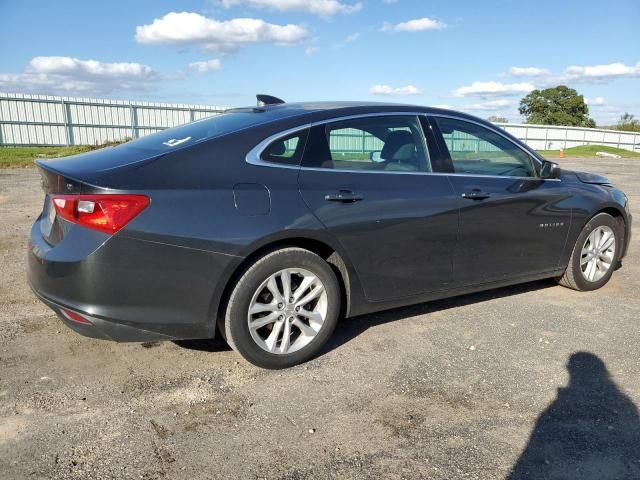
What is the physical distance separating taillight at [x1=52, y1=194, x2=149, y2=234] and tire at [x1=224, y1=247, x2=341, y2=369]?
0.73 metres

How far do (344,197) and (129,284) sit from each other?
1.40m

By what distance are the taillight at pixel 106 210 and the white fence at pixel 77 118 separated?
24016mm

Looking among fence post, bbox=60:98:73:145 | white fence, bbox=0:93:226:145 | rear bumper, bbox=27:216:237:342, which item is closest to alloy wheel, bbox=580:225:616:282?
rear bumper, bbox=27:216:237:342

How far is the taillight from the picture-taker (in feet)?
9.26

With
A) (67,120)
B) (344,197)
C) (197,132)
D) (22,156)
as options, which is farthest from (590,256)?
(67,120)

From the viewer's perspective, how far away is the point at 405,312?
4445 millimetres

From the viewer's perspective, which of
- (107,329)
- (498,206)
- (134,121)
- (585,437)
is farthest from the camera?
(134,121)

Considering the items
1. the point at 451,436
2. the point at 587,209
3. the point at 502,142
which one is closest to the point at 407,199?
the point at 502,142

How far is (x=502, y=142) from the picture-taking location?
443cm

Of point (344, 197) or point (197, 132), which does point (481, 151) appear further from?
point (197, 132)

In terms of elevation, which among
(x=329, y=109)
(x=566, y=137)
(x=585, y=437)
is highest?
(x=566, y=137)

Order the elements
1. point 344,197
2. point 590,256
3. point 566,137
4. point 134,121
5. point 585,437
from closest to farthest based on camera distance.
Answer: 1. point 585,437
2. point 344,197
3. point 590,256
4. point 134,121
5. point 566,137

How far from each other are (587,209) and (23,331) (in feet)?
15.5

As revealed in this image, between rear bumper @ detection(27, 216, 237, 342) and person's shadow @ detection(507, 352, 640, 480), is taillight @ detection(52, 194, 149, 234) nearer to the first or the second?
rear bumper @ detection(27, 216, 237, 342)
